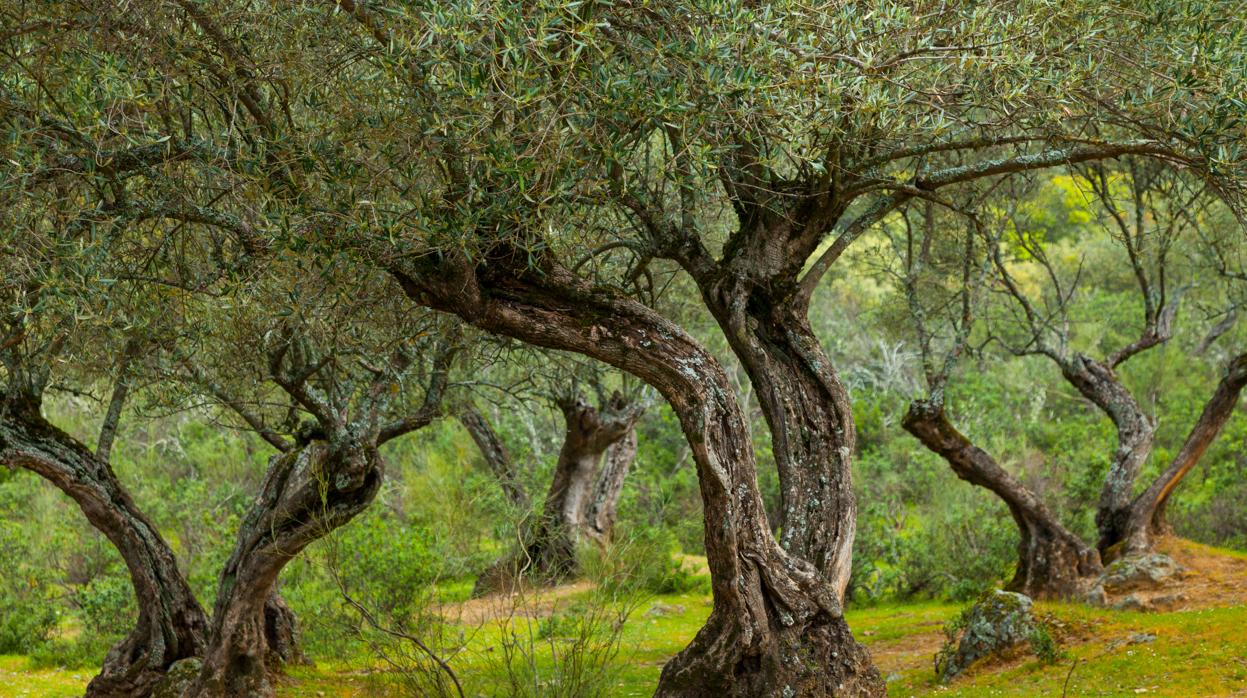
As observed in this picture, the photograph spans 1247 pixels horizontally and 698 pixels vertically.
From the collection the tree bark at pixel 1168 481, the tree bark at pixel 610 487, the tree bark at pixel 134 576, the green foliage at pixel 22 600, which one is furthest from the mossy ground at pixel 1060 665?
the tree bark at pixel 610 487

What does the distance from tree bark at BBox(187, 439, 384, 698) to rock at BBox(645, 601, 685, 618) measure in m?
7.89

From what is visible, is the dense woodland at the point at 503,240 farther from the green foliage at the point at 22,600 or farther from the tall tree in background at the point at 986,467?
the green foliage at the point at 22,600

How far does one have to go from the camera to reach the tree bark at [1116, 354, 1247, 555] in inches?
595

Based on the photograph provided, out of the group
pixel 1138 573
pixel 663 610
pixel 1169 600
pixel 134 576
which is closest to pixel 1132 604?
pixel 1169 600

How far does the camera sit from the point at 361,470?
10258 millimetres

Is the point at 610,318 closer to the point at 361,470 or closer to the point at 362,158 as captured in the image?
the point at 362,158

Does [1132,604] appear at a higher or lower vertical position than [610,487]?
lower

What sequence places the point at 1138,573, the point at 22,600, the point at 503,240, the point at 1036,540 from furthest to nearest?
the point at 22,600, the point at 1036,540, the point at 1138,573, the point at 503,240

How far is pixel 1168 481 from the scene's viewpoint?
15.4m

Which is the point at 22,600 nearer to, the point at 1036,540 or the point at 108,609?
the point at 108,609

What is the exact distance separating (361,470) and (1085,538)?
13.0 m

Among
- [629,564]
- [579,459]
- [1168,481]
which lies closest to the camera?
[629,564]

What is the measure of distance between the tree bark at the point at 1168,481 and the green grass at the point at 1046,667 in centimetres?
196

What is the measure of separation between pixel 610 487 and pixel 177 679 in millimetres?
11192
